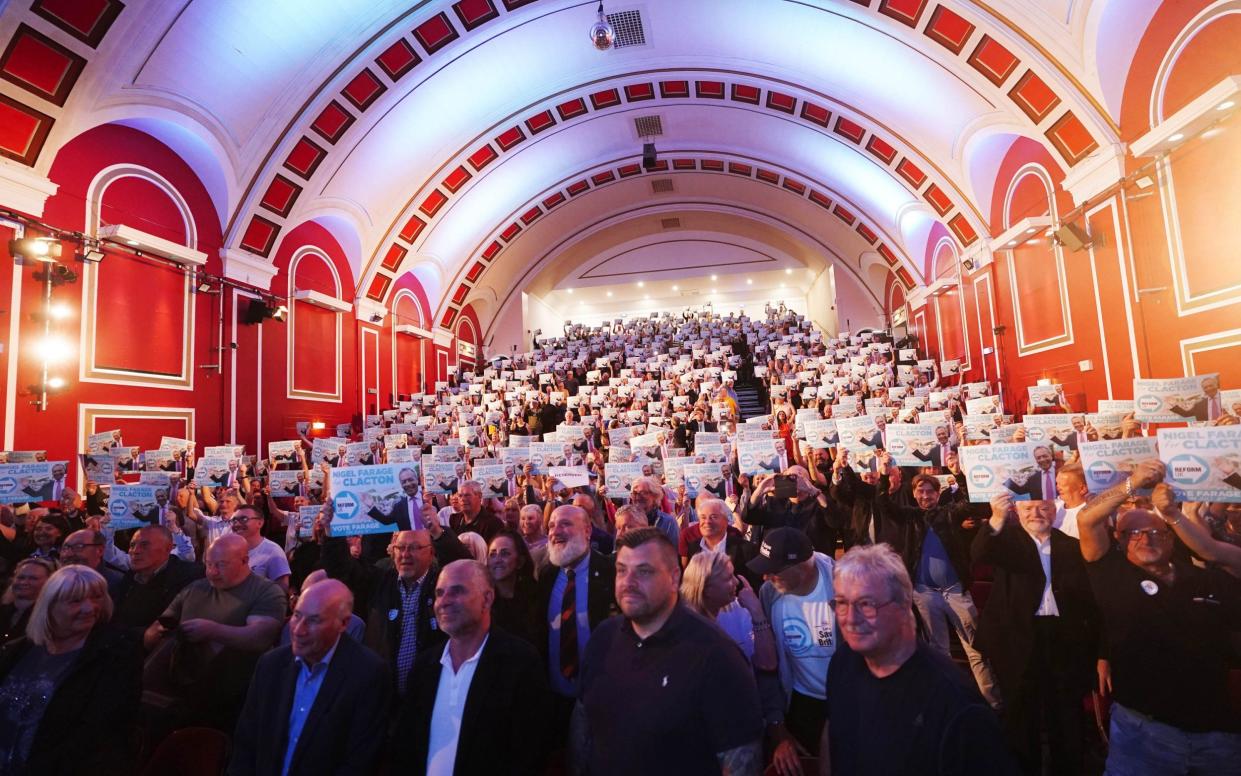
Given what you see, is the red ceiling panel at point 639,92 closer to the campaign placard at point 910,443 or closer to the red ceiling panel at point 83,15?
the red ceiling panel at point 83,15

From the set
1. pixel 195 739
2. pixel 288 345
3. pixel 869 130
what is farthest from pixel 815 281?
pixel 195 739

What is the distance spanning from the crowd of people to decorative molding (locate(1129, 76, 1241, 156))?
17.4 feet

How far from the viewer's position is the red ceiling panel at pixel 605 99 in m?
17.0

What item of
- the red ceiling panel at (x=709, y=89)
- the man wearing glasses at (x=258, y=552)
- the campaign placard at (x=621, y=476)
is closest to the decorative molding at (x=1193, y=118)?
the campaign placard at (x=621, y=476)

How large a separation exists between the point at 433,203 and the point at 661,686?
683 inches

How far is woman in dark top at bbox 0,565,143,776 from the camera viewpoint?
2535 mm

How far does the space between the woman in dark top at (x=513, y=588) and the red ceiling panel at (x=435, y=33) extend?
1250 cm

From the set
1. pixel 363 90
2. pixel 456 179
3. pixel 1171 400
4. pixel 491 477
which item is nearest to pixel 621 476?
pixel 491 477

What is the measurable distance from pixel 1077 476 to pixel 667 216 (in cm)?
2242

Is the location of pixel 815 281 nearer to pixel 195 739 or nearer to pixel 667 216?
pixel 667 216

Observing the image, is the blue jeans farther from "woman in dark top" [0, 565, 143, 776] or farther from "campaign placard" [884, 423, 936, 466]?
"woman in dark top" [0, 565, 143, 776]

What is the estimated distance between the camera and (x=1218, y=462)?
9.12 feet

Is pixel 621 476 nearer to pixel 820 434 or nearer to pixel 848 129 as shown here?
pixel 820 434

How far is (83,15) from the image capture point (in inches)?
353
